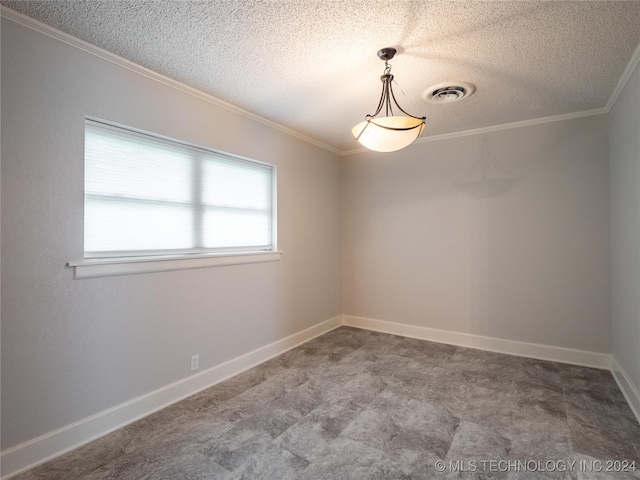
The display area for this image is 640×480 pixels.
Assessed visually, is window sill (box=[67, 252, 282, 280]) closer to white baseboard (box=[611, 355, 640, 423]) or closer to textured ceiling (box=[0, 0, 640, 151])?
textured ceiling (box=[0, 0, 640, 151])

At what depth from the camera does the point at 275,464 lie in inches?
71.6

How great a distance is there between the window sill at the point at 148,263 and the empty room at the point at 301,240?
17 mm

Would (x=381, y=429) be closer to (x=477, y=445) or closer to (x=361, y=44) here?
(x=477, y=445)

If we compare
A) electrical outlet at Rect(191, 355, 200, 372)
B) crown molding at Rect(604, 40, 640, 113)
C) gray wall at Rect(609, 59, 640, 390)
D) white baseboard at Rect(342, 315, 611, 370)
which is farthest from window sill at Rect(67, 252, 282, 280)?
crown molding at Rect(604, 40, 640, 113)

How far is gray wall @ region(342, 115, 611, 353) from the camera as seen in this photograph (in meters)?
3.17

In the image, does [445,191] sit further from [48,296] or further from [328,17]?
[48,296]

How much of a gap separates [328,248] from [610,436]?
3158 millimetres

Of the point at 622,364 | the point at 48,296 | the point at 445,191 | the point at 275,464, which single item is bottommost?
the point at 275,464

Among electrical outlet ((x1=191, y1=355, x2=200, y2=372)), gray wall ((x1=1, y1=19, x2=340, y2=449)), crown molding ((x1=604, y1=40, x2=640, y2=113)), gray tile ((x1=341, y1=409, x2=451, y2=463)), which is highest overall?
crown molding ((x1=604, y1=40, x2=640, y2=113))

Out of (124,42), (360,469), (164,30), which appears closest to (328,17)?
(164,30)

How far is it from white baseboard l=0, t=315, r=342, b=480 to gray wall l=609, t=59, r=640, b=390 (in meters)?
3.14

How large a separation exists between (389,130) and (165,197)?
1822 millimetres

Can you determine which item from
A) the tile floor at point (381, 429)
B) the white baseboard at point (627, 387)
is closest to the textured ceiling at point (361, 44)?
the white baseboard at point (627, 387)

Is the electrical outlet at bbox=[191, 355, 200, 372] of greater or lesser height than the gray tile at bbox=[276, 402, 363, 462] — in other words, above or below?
above
